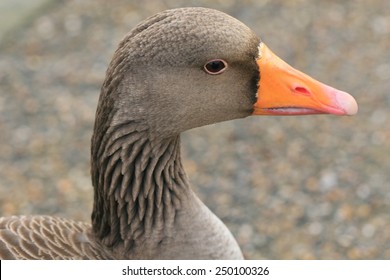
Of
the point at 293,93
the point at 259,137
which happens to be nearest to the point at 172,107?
the point at 293,93

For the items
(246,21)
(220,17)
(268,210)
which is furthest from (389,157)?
(220,17)

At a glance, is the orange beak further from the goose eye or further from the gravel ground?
the gravel ground

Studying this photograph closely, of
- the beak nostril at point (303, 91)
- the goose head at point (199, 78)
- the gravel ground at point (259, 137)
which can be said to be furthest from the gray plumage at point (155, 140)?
the gravel ground at point (259, 137)

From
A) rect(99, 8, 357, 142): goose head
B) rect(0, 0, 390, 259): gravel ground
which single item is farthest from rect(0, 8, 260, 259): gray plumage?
rect(0, 0, 390, 259): gravel ground

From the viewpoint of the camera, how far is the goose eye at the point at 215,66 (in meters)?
2.74

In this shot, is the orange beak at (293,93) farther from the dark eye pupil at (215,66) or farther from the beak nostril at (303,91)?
the dark eye pupil at (215,66)

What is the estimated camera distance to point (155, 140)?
2.88 m

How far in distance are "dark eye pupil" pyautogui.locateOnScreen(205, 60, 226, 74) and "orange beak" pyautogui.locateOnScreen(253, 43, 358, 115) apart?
6.7 inches

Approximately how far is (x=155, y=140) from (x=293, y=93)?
601 mm

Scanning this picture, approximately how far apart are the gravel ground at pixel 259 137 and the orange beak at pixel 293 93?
6.50 ft

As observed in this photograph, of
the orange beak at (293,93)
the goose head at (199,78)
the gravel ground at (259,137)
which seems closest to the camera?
the goose head at (199,78)

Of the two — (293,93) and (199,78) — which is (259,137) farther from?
(199,78)

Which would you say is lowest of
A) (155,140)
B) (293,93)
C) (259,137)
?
(155,140)

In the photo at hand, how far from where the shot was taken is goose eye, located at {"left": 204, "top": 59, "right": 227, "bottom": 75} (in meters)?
2.74
